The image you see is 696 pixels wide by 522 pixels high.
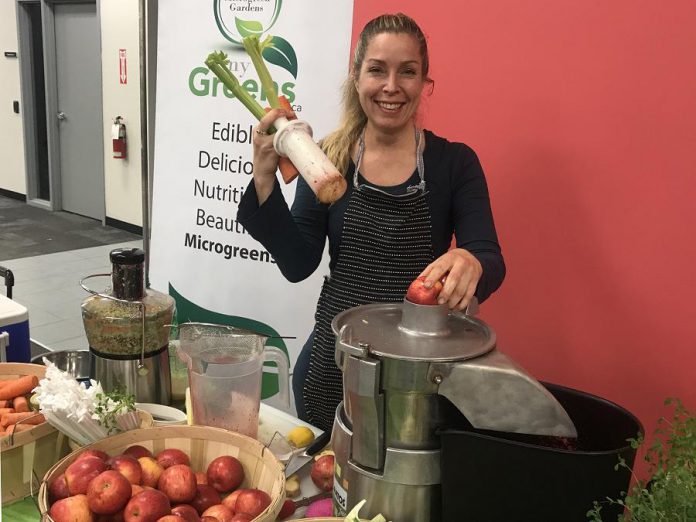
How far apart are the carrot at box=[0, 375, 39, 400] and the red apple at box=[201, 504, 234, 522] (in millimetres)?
494

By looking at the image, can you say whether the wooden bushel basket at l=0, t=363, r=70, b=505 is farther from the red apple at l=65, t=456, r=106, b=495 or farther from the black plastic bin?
the black plastic bin

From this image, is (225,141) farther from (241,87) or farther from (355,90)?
(241,87)

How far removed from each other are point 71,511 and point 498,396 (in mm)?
569

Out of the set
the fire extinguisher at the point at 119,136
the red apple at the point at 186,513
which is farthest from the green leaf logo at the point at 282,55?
the fire extinguisher at the point at 119,136

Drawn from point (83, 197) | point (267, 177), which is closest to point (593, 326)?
point (267, 177)

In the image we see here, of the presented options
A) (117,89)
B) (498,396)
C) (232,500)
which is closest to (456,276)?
(498,396)

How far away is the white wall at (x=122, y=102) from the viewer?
569 cm

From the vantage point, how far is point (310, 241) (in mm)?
1487

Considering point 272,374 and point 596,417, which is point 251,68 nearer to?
point 272,374

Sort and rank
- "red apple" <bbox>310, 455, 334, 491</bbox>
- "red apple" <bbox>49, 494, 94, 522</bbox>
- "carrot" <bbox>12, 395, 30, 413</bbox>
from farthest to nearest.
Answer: "carrot" <bbox>12, 395, 30, 413</bbox>
"red apple" <bbox>310, 455, 334, 491</bbox>
"red apple" <bbox>49, 494, 94, 522</bbox>

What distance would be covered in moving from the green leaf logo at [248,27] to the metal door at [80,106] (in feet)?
13.8

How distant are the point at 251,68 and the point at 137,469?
1.80 m

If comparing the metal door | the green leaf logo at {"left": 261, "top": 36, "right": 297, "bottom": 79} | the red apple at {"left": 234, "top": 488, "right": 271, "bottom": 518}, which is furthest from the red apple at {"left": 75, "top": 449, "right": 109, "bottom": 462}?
the metal door

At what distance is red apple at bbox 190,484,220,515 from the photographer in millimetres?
966
